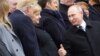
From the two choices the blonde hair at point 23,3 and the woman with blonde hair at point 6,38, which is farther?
the blonde hair at point 23,3

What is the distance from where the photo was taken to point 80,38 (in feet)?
16.4

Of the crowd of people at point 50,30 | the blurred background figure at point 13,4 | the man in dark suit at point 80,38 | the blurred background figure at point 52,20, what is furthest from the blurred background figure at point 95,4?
the blurred background figure at point 13,4

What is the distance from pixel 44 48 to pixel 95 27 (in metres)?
0.83

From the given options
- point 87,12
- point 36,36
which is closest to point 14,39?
point 36,36

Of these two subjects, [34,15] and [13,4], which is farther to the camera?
[34,15]

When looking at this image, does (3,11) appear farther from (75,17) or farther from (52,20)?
(52,20)

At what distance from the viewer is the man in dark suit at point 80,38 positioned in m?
4.95

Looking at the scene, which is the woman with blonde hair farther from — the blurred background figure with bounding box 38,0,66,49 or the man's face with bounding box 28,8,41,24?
the blurred background figure with bounding box 38,0,66,49

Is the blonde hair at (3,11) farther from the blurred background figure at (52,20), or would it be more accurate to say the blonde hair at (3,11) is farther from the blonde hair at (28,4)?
the blurred background figure at (52,20)

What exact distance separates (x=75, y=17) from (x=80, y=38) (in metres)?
0.30

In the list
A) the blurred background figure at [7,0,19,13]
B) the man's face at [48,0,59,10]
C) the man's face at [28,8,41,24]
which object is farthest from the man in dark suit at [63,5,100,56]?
the blurred background figure at [7,0,19,13]

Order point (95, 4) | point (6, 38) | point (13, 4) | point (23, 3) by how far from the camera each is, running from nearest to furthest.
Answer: point (6, 38) < point (13, 4) < point (23, 3) < point (95, 4)

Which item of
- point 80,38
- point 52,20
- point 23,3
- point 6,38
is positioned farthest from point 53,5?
point 6,38

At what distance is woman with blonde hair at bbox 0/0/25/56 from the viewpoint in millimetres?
3373
